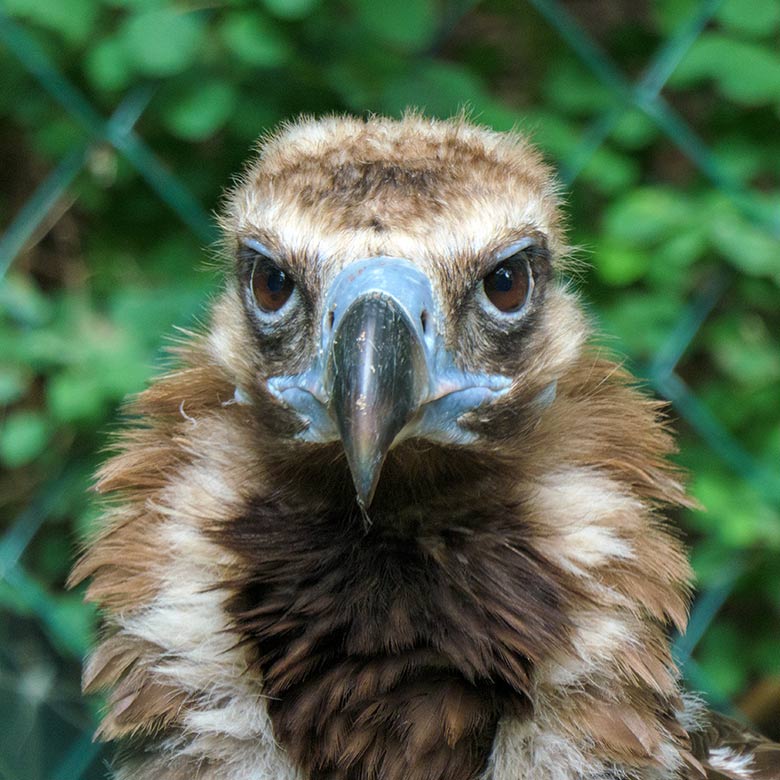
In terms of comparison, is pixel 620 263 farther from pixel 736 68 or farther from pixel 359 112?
pixel 359 112

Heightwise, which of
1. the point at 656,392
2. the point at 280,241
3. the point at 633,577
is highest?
the point at 656,392

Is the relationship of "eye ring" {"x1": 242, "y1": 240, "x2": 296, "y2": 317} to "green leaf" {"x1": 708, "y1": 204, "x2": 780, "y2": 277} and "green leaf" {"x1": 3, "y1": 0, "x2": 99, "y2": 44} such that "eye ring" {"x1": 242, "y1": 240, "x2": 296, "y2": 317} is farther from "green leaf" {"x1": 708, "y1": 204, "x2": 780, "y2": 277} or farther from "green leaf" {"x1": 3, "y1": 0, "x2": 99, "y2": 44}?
"green leaf" {"x1": 708, "y1": 204, "x2": 780, "y2": 277}

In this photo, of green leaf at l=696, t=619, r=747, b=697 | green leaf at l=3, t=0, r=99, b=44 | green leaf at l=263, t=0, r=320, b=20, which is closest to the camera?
green leaf at l=263, t=0, r=320, b=20

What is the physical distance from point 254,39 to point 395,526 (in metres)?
0.95

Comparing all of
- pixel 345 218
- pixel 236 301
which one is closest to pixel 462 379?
pixel 345 218

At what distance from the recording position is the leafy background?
1.88 meters

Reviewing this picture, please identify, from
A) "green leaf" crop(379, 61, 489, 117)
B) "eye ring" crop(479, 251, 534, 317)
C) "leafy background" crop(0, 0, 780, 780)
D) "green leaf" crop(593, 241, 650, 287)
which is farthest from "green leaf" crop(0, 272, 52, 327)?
"eye ring" crop(479, 251, 534, 317)

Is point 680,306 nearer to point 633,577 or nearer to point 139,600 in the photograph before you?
point 633,577

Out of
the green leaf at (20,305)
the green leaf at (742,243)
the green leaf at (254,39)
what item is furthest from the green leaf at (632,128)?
the green leaf at (20,305)

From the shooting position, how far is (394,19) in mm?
1855

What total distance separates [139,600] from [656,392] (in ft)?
3.78

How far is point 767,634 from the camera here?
2217mm

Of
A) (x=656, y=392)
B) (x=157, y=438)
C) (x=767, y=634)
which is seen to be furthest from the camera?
(x=767, y=634)

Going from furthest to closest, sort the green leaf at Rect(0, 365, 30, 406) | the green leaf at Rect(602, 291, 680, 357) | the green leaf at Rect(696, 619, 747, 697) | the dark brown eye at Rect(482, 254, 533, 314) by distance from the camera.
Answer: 1. the green leaf at Rect(696, 619, 747, 697)
2. the green leaf at Rect(602, 291, 680, 357)
3. the green leaf at Rect(0, 365, 30, 406)
4. the dark brown eye at Rect(482, 254, 533, 314)
